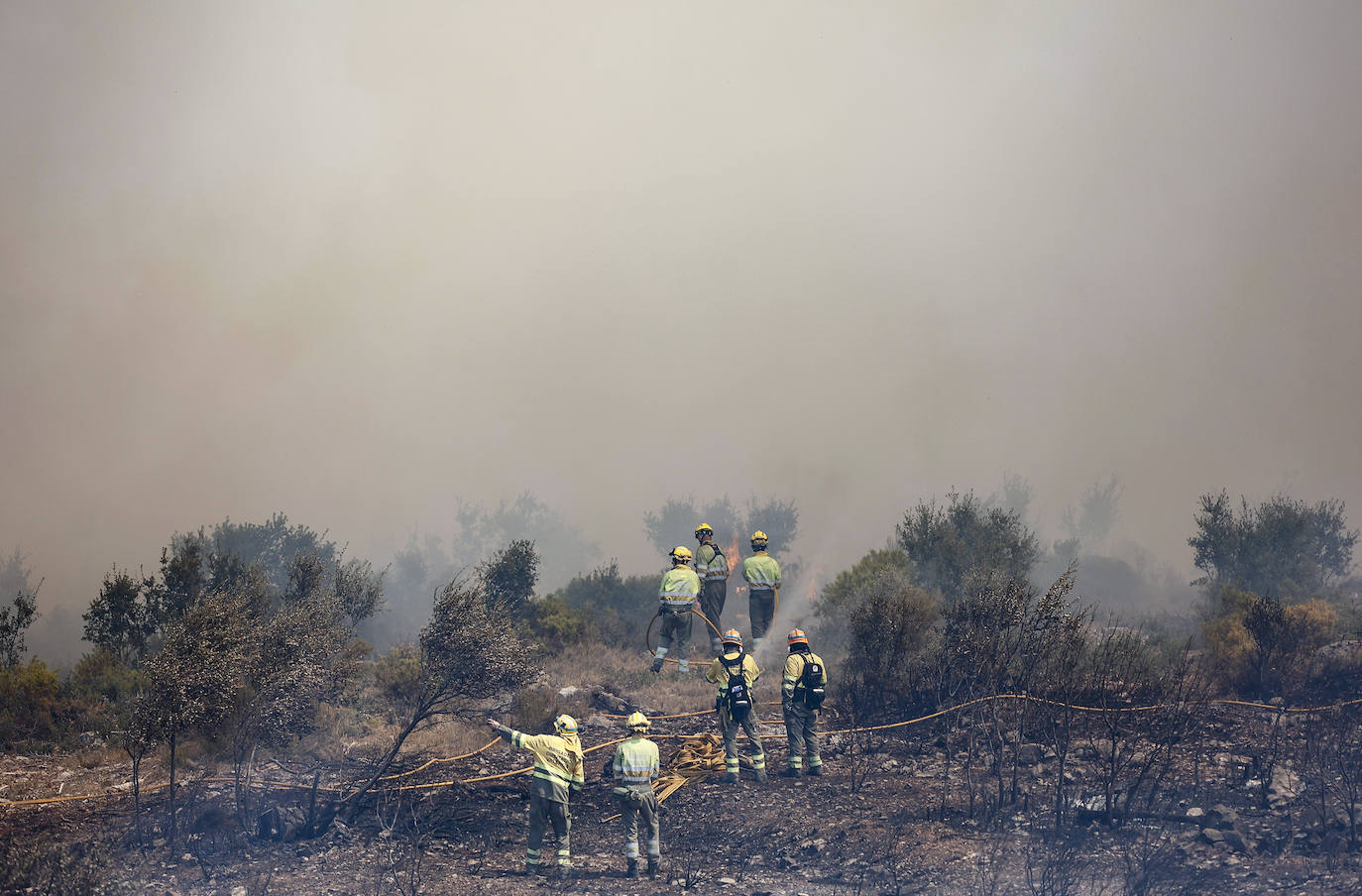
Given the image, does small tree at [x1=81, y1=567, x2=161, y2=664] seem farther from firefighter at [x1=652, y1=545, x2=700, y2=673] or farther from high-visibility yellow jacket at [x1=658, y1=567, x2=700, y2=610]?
high-visibility yellow jacket at [x1=658, y1=567, x2=700, y2=610]

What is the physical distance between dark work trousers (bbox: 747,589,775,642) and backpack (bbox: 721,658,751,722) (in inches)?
215

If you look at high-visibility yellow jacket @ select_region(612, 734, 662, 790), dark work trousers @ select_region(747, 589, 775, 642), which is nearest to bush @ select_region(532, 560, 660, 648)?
dark work trousers @ select_region(747, 589, 775, 642)

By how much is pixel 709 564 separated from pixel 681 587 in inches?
81.6

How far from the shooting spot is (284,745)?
12336 millimetres

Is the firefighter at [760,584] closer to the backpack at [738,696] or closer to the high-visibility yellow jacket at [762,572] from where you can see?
the high-visibility yellow jacket at [762,572]

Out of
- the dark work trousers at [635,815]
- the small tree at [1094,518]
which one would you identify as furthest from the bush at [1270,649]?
the small tree at [1094,518]

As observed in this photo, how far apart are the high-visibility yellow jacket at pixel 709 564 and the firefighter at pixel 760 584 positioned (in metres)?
0.68

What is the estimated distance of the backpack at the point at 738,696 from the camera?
42.7 feet

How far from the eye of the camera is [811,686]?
1310 cm

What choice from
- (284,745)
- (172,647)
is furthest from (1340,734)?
(172,647)

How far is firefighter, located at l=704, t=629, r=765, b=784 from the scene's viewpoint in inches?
514

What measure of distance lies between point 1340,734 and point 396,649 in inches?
753

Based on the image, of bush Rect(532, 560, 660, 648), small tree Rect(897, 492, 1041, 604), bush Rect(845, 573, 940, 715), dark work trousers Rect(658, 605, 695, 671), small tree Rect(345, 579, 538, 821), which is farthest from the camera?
small tree Rect(897, 492, 1041, 604)

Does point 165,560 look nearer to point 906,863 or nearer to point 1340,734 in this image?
point 906,863
